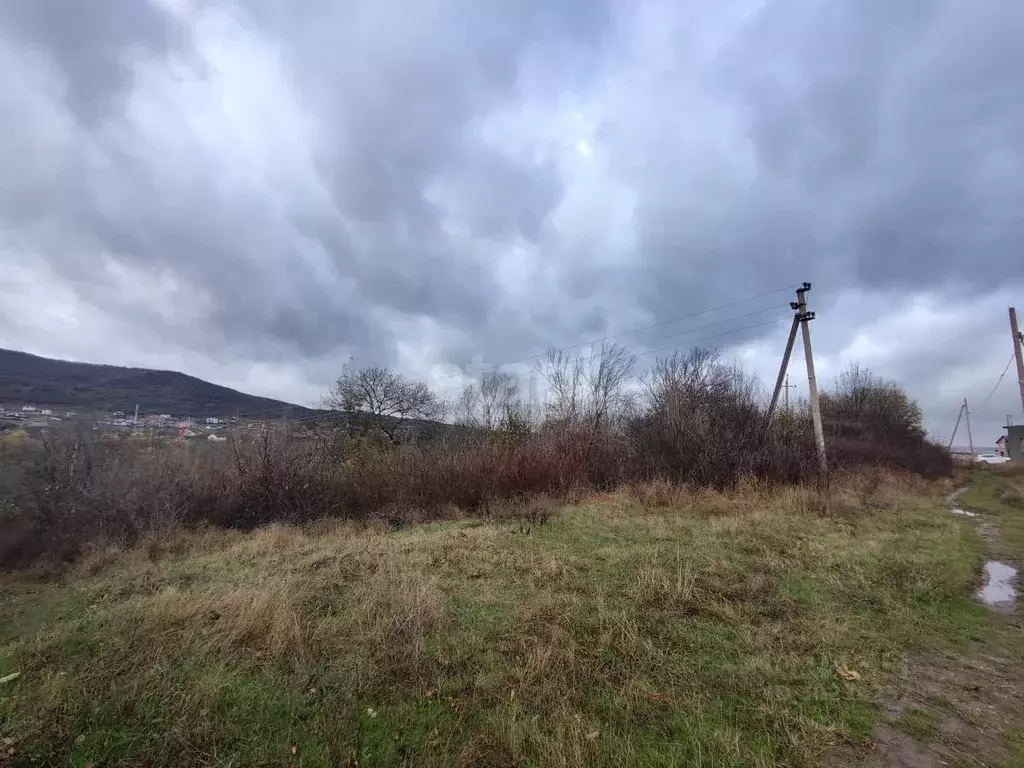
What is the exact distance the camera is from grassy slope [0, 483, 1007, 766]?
135 inches

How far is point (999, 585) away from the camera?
297 inches

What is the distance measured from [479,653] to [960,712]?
12.4 ft

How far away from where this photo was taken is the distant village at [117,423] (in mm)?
12609

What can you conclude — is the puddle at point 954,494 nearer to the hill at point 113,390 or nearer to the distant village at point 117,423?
the distant village at point 117,423

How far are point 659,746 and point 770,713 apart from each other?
37.2 inches

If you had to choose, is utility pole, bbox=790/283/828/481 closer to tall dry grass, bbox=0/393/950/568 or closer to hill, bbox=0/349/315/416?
tall dry grass, bbox=0/393/950/568

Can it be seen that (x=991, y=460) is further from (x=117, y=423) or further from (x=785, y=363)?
(x=117, y=423)

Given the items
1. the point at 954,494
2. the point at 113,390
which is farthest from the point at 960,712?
Answer: the point at 113,390

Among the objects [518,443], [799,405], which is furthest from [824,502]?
[799,405]

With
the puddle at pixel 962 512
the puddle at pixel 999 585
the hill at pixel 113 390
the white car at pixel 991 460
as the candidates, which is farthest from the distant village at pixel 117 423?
the white car at pixel 991 460

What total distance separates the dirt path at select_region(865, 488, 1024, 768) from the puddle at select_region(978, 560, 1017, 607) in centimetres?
157

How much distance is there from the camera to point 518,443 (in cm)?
2148

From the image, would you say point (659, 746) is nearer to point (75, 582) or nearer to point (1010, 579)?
point (1010, 579)

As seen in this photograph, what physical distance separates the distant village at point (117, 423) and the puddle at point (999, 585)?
17.6 m
